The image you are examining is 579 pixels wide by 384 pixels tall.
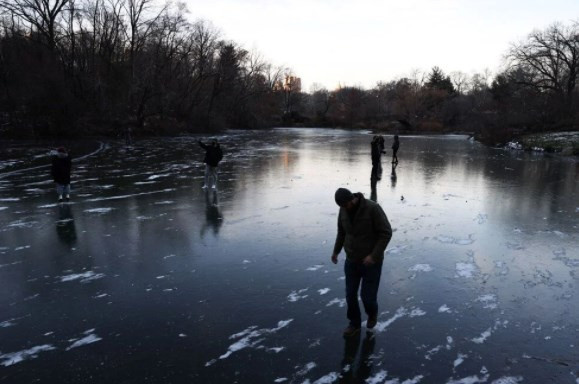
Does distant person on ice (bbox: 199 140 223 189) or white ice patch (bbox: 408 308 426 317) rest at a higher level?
distant person on ice (bbox: 199 140 223 189)

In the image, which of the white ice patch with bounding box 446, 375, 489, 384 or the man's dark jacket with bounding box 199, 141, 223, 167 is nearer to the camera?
the white ice patch with bounding box 446, 375, 489, 384

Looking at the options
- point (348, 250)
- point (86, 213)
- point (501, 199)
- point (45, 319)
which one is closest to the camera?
point (348, 250)

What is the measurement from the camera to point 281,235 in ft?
28.1

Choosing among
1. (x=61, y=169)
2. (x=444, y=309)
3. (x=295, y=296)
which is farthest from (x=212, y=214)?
(x=444, y=309)

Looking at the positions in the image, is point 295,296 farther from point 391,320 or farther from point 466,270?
point 466,270

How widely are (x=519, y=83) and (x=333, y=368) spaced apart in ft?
159

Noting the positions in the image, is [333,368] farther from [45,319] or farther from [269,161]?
[269,161]

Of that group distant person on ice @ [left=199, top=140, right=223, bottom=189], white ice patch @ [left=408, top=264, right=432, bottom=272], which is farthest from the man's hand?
distant person on ice @ [left=199, top=140, right=223, bottom=189]

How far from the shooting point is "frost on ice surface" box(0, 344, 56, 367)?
4.15 metres

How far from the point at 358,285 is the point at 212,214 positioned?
6292mm

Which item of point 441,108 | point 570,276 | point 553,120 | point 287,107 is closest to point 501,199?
point 570,276

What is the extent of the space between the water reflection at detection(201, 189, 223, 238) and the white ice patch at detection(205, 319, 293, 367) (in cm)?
401

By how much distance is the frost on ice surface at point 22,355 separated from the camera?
13.6 feet

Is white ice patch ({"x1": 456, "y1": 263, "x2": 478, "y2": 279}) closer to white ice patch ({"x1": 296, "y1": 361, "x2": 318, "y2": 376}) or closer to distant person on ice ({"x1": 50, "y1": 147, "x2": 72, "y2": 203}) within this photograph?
white ice patch ({"x1": 296, "y1": 361, "x2": 318, "y2": 376})
